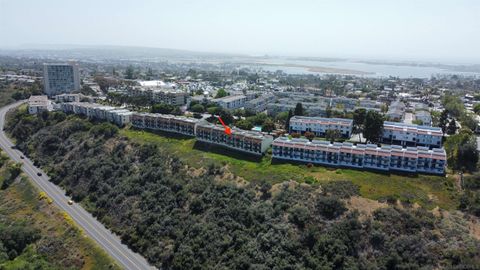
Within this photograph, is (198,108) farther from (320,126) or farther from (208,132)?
(320,126)

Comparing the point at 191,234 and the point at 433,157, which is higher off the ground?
the point at 433,157

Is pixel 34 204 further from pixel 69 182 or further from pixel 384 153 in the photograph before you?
pixel 384 153

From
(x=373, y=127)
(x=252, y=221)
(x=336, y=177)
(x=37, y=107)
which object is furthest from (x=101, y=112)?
(x=373, y=127)

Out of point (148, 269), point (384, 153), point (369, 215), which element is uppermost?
point (384, 153)

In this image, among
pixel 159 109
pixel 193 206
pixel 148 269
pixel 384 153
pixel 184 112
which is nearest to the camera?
pixel 148 269

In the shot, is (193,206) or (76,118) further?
(76,118)

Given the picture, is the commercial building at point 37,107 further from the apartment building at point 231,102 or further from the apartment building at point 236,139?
the apartment building at point 236,139

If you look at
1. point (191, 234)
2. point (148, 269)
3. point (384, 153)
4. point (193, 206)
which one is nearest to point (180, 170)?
point (193, 206)
